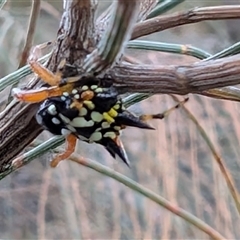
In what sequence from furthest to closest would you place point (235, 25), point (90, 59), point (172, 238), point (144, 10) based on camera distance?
point (235, 25) → point (172, 238) → point (144, 10) → point (90, 59)

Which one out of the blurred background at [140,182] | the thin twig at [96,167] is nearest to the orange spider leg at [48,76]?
the thin twig at [96,167]

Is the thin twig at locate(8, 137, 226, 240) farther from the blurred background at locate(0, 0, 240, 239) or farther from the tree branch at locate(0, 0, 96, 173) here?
the blurred background at locate(0, 0, 240, 239)

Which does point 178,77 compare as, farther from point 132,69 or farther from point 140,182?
point 140,182

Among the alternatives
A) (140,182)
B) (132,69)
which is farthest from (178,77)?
(140,182)

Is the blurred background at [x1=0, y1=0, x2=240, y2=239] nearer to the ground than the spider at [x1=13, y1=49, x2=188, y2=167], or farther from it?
nearer to the ground

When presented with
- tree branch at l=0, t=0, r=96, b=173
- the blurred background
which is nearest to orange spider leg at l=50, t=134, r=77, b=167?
tree branch at l=0, t=0, r=96, b=173

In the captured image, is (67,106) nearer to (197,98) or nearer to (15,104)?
(15,104)

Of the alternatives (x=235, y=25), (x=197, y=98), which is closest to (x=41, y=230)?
(x=197, y=98)
